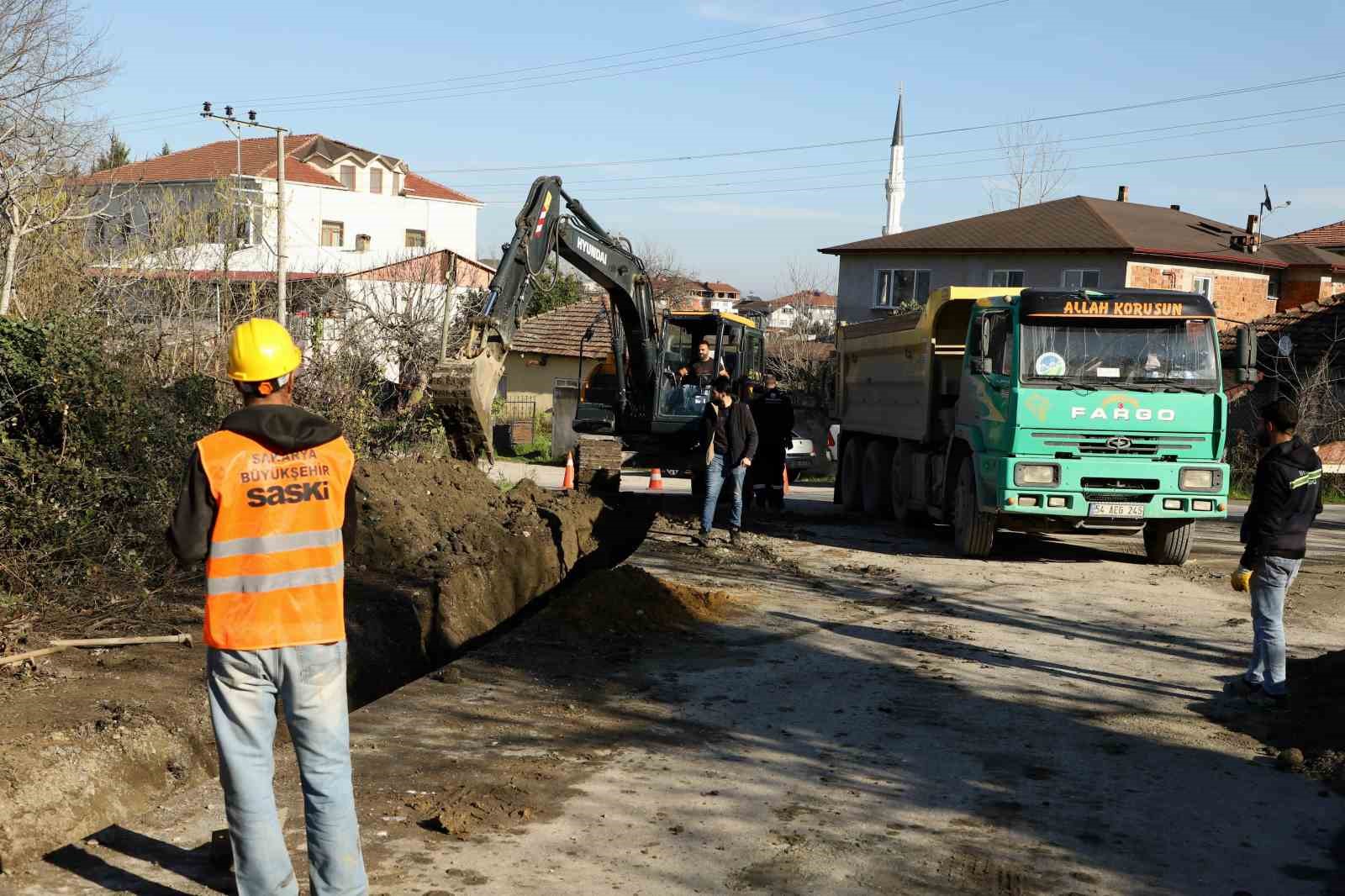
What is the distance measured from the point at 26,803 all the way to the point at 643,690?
11.4 ft

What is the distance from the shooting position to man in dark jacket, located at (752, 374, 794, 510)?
57.5 ft

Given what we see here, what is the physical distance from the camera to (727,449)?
14.2 meters

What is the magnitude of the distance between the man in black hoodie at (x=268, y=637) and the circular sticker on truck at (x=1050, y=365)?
31.8 ft

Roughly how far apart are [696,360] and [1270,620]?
511 inches

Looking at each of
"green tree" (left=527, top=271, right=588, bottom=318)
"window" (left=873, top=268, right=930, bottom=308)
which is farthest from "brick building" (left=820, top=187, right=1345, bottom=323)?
"green tree" (left=527, top=271, right=588, bottom=318)

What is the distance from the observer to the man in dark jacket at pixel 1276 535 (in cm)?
755

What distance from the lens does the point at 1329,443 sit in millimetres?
26891

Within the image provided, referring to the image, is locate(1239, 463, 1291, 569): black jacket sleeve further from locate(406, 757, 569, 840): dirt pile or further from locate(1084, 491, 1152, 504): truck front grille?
locate(1084, 491, 1152, 504): truck front grille

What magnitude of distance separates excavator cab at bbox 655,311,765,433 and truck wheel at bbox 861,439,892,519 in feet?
7.08

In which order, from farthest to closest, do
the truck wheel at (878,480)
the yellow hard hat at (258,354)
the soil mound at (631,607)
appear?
the truck wheel at (878,480) < the soil mound at (631,607) < the yellow hard hat at (258,354)

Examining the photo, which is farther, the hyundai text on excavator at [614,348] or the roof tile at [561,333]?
the roof tile at [561,333]

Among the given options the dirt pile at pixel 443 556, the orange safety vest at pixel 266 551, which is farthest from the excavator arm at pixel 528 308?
the orange safety vest at pixel 266 551

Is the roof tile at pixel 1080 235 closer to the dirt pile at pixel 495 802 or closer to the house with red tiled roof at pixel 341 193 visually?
the house with red tiled roof at pixel 341 193

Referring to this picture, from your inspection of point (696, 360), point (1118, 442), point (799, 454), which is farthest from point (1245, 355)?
point (799, 454)
